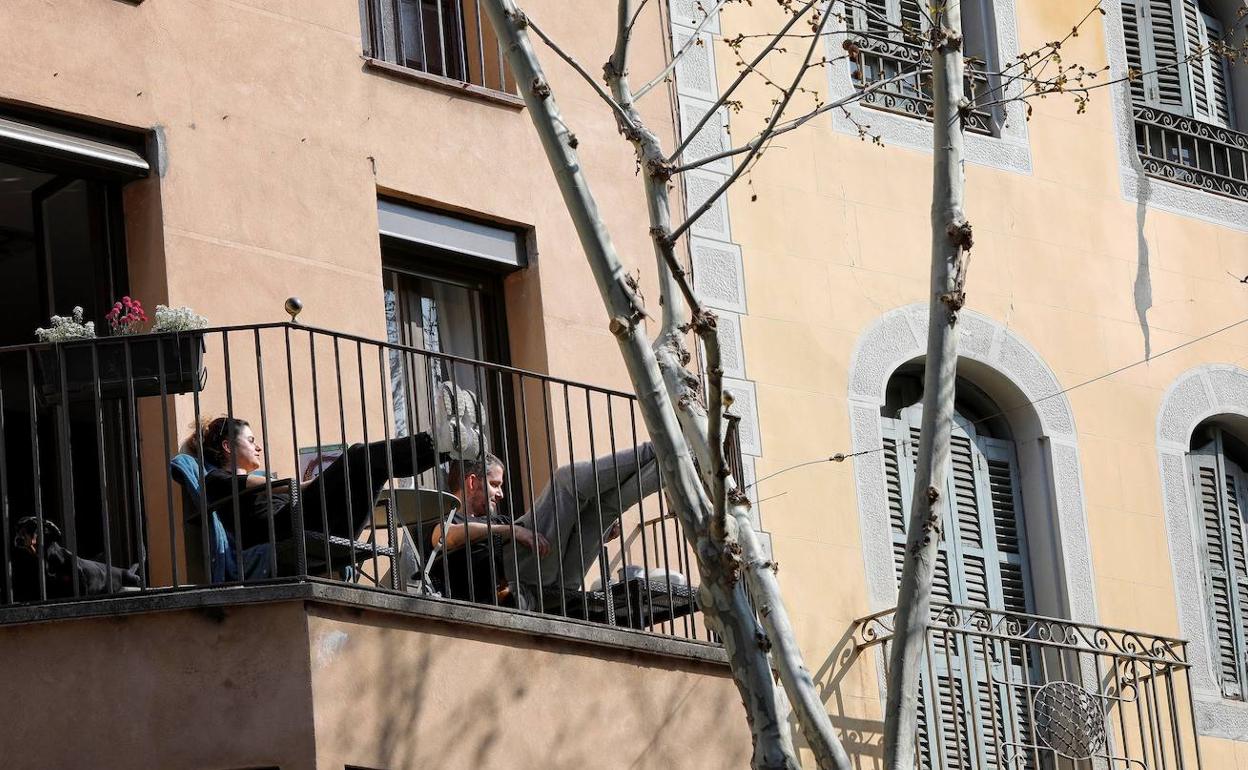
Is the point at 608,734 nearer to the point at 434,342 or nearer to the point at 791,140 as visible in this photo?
the point at 434,342

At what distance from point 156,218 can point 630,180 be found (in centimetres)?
280

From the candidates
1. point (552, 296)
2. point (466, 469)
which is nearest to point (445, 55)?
point (552, 296)

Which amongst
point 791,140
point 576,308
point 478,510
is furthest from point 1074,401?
point 478,510

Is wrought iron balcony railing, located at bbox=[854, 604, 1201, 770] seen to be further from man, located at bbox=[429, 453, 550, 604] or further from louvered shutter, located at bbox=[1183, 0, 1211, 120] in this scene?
louvered shutter, located at bbox=[1183, 0, 1211, 120]

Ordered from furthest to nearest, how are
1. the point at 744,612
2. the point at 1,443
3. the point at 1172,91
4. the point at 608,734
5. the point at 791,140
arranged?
1. the point at 1172,91
2. the point at 791,140
3. the point at 608,734
4. the point at 1,443
5. the point at 744,612

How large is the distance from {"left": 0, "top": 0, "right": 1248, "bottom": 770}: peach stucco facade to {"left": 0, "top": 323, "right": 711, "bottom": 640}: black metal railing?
0.20 meters

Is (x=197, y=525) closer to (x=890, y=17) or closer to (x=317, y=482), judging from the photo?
(x=317, y=482)

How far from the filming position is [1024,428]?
49.2 feet

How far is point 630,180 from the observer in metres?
13.9

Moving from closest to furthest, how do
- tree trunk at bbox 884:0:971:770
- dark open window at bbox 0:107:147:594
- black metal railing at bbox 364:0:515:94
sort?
1. tree trunk at bbox 884:0:971:770
2. dark open window at bbox 0:107:147:594
3. black metal railing at bbox 364:0:515:94

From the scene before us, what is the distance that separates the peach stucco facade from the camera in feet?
33.3

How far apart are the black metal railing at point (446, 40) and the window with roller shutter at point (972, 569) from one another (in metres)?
2.86

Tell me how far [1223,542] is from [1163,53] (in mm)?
3039

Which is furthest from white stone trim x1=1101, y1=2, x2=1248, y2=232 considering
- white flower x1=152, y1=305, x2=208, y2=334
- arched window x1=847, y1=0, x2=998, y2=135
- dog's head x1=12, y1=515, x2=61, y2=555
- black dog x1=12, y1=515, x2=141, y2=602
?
dog's head x1=12, y1=515, x2=61, y2=555
